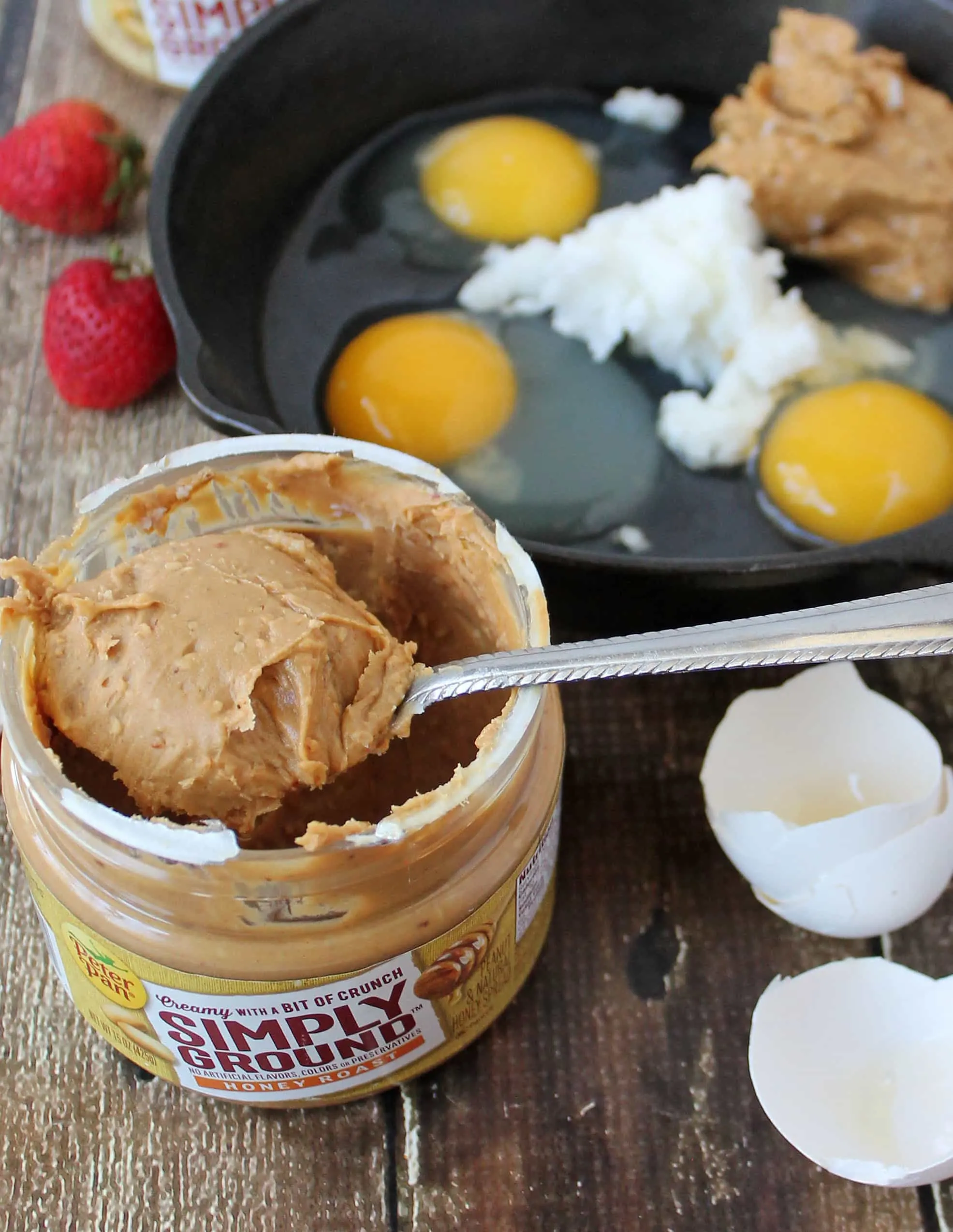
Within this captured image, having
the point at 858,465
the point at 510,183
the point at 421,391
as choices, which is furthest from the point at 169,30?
the point at 858,465

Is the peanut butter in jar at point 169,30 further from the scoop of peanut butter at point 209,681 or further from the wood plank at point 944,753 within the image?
the wood plank at point 944,753

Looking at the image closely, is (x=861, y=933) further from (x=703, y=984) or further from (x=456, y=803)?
(x=456, y=803)

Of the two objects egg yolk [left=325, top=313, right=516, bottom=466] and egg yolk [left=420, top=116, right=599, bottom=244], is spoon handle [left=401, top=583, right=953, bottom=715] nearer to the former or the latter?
egg yolk [left=325, top=313, right=516, bottom=466]

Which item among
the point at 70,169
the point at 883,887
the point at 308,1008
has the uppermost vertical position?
the point at 70,169

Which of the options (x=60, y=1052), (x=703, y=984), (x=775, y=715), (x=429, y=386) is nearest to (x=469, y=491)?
(x=429, y=386)

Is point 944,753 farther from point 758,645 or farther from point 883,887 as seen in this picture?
point 758,645

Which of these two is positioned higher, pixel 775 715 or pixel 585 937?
pixel 775 715
